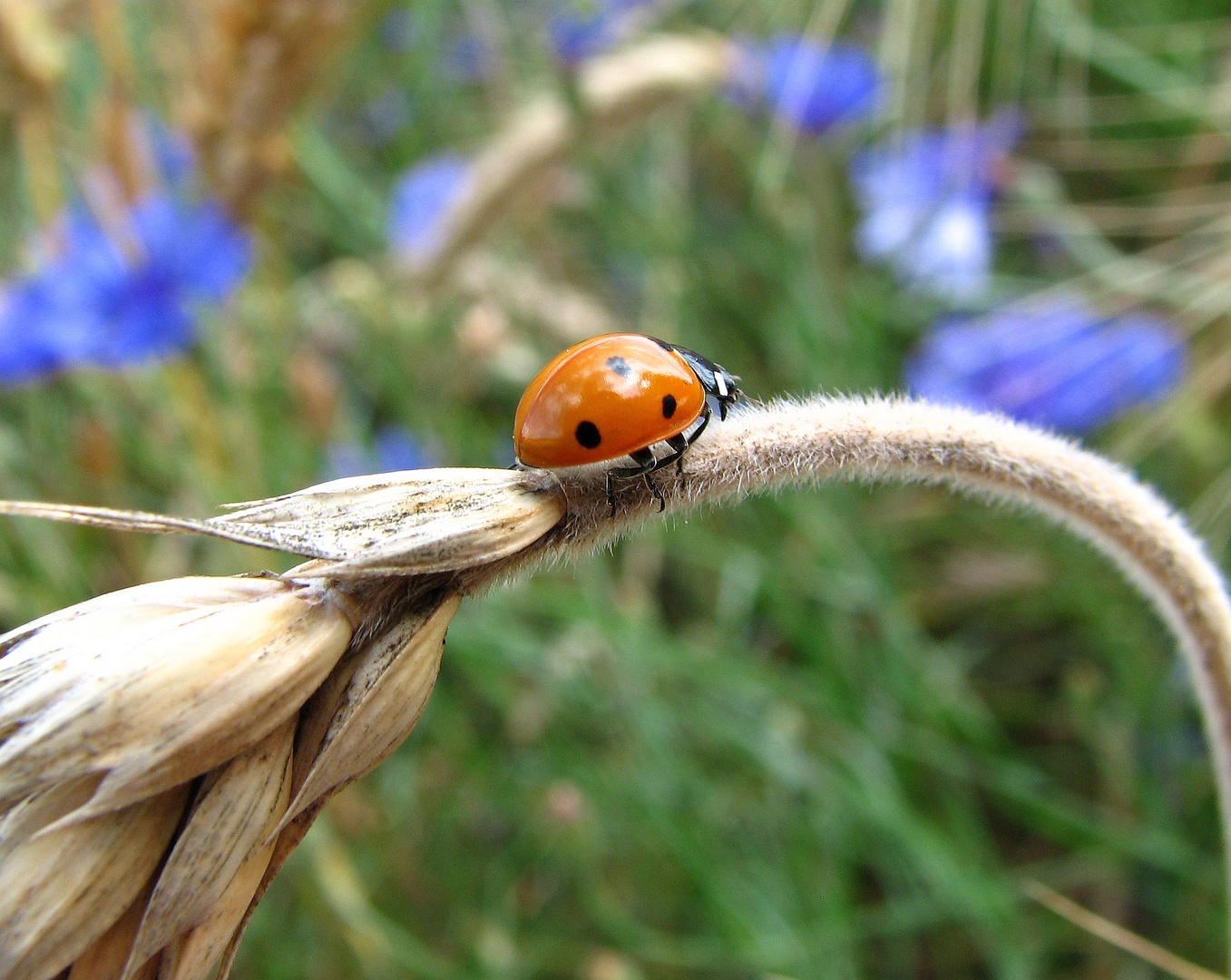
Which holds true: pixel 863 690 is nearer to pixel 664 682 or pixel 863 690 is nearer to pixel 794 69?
pixel 664 682

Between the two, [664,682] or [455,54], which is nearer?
[664,682]

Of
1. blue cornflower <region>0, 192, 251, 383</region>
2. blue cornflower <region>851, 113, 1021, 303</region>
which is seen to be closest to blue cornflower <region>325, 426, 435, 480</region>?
blue cornflower <region>0, 192, 251, 383</region>

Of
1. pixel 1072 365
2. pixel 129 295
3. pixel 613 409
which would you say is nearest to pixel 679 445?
pixel 613 409

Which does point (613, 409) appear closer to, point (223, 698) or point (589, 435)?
point (589, 435)

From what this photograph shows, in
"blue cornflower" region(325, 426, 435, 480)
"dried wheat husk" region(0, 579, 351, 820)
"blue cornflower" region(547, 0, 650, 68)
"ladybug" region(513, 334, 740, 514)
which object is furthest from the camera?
"blue cornflower" region(325, 426, 435, 480)

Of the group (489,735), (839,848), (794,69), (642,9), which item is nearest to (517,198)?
(794,69)

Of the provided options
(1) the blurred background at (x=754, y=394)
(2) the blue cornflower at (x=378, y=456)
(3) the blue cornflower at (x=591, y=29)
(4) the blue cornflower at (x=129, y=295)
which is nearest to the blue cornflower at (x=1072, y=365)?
(1) the blurred background at (x=754, y=394)

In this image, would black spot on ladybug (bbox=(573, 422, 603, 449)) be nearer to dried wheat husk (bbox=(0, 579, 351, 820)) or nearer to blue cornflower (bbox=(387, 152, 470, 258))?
A: dried wheat husk (bbox=(0, 579, 351, 820))

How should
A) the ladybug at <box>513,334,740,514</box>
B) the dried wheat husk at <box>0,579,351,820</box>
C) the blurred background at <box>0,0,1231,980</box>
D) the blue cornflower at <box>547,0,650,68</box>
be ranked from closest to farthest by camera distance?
1. the dried wheat husk at <box>0,579,351,820</box>
2. the ladybug at <box>513,334,740,514</box>
3. the blurred background at <box>0,0,1231,980</box>
4. the blue cornflower at <box>547,0,650,68</box>
